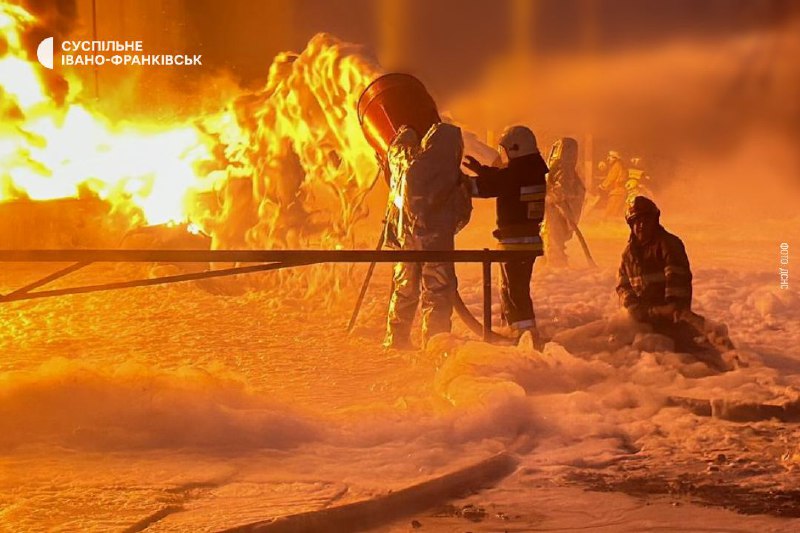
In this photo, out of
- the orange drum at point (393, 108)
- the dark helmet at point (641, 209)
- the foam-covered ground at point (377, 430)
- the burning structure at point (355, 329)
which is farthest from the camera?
the orange drum at point (393, 108)

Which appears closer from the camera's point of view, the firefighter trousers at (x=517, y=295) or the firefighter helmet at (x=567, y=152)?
the firefighter trousers at (x=517, y=295)

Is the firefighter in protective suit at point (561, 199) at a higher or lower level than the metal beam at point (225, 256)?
higher

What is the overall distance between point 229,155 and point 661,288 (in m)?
6.68

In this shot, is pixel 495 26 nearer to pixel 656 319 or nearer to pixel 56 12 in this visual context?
pixel 56 12

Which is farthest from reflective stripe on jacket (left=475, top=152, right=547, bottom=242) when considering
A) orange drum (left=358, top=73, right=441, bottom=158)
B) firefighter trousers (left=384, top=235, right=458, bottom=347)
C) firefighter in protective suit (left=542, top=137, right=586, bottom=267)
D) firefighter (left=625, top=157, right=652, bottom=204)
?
firefighter (left=625, top=157, right=652, bottom=204)

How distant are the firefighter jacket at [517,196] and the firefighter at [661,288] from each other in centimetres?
73

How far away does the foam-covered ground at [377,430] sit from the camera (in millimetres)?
4613

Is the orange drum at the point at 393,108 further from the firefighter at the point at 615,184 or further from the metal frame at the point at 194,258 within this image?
the firefighter at the point at 615,184

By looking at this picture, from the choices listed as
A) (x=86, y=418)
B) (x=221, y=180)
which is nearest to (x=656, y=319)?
(x=86, y=418)

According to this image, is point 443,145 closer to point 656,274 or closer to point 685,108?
point 656,274

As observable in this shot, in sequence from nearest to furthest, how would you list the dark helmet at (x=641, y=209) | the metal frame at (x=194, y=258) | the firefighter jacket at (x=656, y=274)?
the metal frame at (x=194, y=258), the firefighter jacket at (x=656, y=274), the dark helmet at (x=641, y=209)

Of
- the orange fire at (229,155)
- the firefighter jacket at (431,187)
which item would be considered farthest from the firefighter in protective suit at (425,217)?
the orange fire at (229,155)

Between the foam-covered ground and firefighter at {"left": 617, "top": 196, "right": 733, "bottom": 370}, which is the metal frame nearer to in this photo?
the foam-covered ground

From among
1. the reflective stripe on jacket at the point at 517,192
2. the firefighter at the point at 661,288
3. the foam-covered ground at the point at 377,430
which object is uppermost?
the reflective stripe on jacket at the point at 517,192
